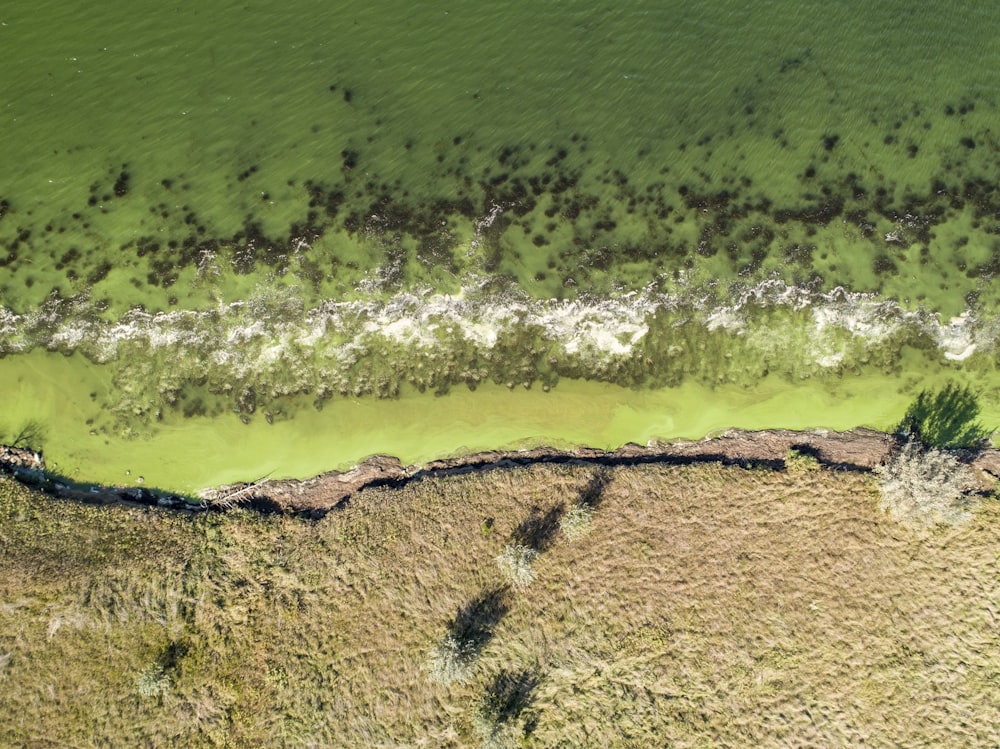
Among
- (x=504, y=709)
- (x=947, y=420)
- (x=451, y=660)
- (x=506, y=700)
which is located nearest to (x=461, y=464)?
Answer: (x=451, y=660)

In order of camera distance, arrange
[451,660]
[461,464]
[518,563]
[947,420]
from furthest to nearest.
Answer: [461,464]
[947,420]
[518,563]
[451,660]

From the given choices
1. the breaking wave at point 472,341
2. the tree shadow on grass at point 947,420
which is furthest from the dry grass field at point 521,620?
the breaking wave at point 472,341

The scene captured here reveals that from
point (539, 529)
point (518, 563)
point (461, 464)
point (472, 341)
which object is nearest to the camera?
point (518, 563)

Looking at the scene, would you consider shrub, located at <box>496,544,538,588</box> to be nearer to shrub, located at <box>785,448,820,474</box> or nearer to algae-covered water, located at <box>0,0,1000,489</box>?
algae-covered water, located at <box>0,0,1000,489</box>

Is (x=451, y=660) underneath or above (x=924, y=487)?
underneath

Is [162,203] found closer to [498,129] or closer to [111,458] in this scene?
[111,458]

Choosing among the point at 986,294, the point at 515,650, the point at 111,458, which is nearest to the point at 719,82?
the point at 986,294

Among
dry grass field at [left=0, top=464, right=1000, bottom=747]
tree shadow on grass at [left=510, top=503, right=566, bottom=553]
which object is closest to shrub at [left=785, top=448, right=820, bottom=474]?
dry grass field at [left=0, top=464, right=1000, bottom=747]

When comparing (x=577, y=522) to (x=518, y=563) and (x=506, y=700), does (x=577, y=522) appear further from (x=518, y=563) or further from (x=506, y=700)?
(x=506, y=700)
